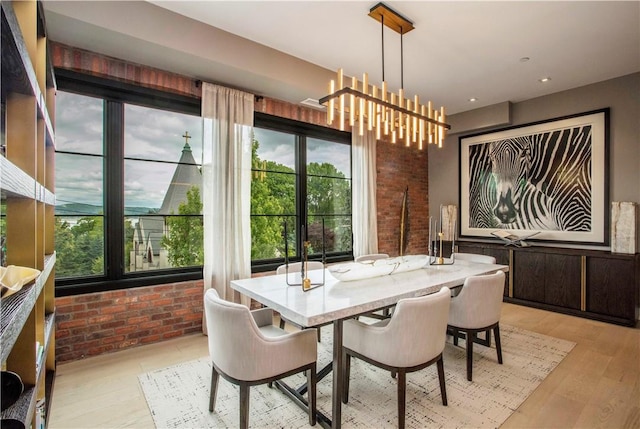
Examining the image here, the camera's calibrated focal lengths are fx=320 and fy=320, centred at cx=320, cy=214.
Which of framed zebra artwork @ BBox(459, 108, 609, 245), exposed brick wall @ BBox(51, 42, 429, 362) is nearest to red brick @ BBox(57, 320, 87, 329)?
exposed brick wall @ BBox(51, 42, 429, 362)

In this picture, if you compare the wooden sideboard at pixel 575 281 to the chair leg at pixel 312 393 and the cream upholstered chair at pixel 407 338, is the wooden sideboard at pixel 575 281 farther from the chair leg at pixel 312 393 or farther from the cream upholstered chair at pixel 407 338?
the chair leg at pixel 312 393

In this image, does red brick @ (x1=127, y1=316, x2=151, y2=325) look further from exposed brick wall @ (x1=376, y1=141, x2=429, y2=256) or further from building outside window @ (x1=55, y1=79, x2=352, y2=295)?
exposed brick wall @ (x1=376, y1=141, x2=429, y2=256)

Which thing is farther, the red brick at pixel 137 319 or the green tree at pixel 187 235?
the green tree at pixel 187 235

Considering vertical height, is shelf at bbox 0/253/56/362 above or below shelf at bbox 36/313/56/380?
above

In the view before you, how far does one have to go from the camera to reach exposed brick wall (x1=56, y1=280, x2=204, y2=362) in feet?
8.97

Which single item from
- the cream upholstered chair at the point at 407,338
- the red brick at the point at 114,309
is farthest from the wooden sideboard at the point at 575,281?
the red brick at the point at 114,309

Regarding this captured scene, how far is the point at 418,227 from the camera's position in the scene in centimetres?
594

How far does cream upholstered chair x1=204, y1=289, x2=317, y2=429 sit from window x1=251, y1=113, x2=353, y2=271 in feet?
5.74

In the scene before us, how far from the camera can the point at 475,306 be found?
97.7 inches

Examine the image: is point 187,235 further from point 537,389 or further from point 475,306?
point 537,389

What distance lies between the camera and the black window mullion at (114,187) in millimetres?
2967

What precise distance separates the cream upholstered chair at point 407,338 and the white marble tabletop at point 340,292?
0.18m

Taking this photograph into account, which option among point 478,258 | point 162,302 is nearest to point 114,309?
point 162,302

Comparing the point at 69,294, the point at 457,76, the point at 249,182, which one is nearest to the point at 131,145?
the point at 249,182
